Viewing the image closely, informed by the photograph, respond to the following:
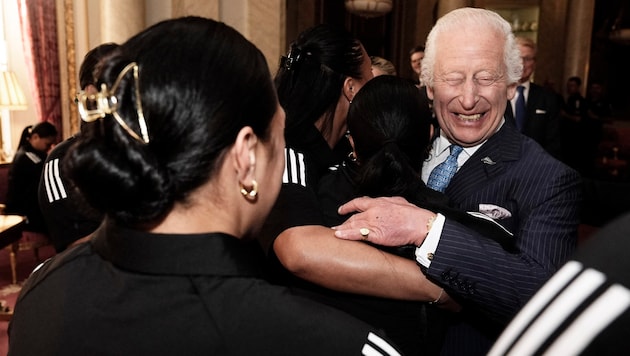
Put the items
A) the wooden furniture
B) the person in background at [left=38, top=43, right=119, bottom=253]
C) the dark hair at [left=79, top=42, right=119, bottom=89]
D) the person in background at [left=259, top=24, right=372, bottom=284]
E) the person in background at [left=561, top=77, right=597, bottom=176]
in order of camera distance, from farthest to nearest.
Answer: the person in background at [left=561, top=77, right=597, bottom=176] → the wooden furniture → the dark hair at [left=79, top=42, right=119, bottom=89] → the person in background at [left=38, top=43, right=119, bottom=253] → the person in background at [left=259, top=24, right=372, bottom=284]

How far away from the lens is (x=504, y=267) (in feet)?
4.40

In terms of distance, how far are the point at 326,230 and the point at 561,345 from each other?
0.96m

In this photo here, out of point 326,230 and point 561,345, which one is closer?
point 561,345

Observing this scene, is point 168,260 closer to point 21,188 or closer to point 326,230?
point 326,230

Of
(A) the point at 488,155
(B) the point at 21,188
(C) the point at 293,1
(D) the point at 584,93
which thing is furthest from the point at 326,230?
(D) the point at 584,93

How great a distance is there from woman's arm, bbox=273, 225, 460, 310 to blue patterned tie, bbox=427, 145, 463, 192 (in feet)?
1.56

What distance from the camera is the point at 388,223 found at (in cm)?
134

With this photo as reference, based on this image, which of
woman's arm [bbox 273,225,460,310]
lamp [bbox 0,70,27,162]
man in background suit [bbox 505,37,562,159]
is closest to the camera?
woman's arm [bbox 273,225,460,310]

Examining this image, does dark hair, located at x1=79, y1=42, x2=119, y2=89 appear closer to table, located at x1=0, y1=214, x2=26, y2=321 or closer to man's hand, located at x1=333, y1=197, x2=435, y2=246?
man's hand, located at x1=333, y1=197, x2=435, y2=246

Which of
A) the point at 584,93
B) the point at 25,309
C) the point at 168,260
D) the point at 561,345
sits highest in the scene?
the point at 561,345

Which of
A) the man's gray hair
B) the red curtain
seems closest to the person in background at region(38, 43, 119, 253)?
the man's gray hair

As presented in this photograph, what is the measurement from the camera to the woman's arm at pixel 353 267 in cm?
134

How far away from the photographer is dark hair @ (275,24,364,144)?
1767 mm

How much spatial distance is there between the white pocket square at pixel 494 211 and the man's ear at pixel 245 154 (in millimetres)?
874
